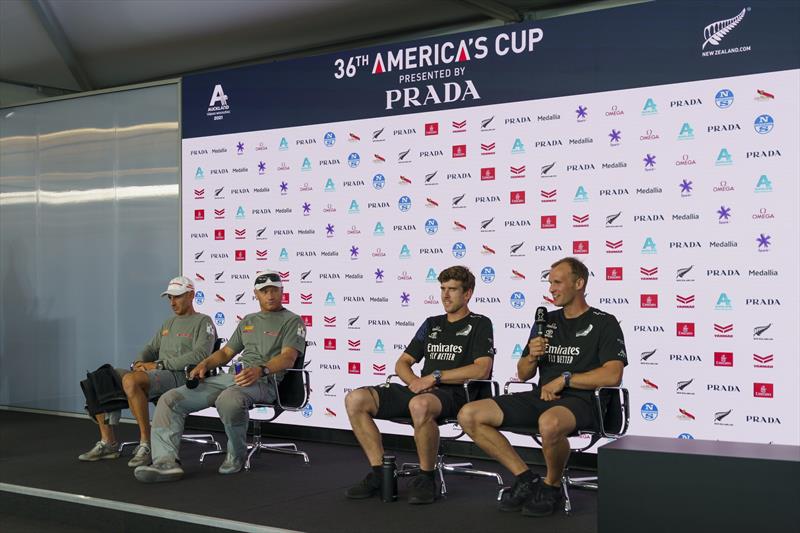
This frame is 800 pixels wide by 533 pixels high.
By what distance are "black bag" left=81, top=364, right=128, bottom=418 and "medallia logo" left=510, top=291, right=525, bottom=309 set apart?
2.26 metres

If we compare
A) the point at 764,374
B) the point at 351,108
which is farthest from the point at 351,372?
the point at 764,374

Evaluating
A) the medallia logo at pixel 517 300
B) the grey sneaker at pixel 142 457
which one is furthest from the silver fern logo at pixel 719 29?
the grey sneaker at pixel 142 457

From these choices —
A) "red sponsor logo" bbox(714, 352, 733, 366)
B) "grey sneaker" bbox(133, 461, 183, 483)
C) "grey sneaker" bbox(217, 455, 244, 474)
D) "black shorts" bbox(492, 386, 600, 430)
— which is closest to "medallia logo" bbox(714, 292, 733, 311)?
"red sponsor logo" bbox(714, 352, 733, 366)

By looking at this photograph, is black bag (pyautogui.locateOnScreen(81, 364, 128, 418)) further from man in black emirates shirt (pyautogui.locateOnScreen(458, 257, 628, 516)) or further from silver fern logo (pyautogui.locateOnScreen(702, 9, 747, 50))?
silver fern logo (pyautogui.locateOnScreen(702, 9, 747, 50))

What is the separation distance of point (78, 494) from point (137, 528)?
482 mm

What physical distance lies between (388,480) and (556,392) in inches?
34.3

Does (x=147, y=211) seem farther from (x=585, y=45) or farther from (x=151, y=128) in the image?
(x=585, y=45)

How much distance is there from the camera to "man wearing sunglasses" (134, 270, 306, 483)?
4.98 meters

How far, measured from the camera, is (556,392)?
4.26 m

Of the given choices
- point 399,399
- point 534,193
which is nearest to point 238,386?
point 399,399

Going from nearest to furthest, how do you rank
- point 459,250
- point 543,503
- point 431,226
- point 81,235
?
point 543,503 < point 459,250 < point 431,226 < point 81,235

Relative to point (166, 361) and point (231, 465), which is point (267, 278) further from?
point (231, 465)

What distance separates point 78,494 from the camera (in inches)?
179

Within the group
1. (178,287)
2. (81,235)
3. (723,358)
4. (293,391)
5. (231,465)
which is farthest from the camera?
(81,235)
